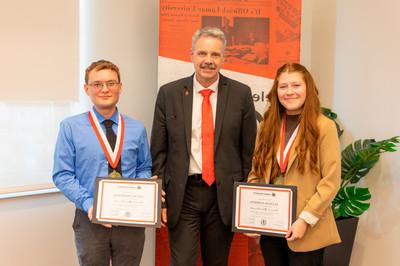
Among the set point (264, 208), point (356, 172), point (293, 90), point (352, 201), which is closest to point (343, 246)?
point (352, 201)

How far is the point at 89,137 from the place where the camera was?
204 centimetres

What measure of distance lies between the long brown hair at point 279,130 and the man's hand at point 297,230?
9.4 inches

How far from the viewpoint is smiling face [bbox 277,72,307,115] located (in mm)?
1904

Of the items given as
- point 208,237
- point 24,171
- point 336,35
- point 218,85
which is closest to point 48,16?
Result: point 24,171

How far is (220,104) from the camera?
2.21m

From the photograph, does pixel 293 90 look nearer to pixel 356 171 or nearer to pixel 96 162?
pixel 96 162

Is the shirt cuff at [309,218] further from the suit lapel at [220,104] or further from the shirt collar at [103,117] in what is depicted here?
the shirt collar at [103,117]

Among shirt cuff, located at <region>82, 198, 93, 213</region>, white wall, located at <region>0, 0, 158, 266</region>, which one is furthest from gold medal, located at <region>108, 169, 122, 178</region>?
white wall, located at <region>0, 0, 158, 266</region>

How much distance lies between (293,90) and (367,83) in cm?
152

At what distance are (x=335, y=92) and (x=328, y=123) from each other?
1.79 m

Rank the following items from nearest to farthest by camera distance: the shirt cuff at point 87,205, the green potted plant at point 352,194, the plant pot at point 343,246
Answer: the shirt cuff at point 87,205
the green potted plant at point 352,194
the plant pot at point 343,246

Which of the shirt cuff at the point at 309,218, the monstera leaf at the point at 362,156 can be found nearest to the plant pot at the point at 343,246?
the monstera leaf at the point at 362,156

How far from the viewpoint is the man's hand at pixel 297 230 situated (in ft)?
5.98

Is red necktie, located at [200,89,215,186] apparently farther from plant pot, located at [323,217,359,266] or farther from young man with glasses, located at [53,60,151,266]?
plant pot, located at [323,217,359,266]
